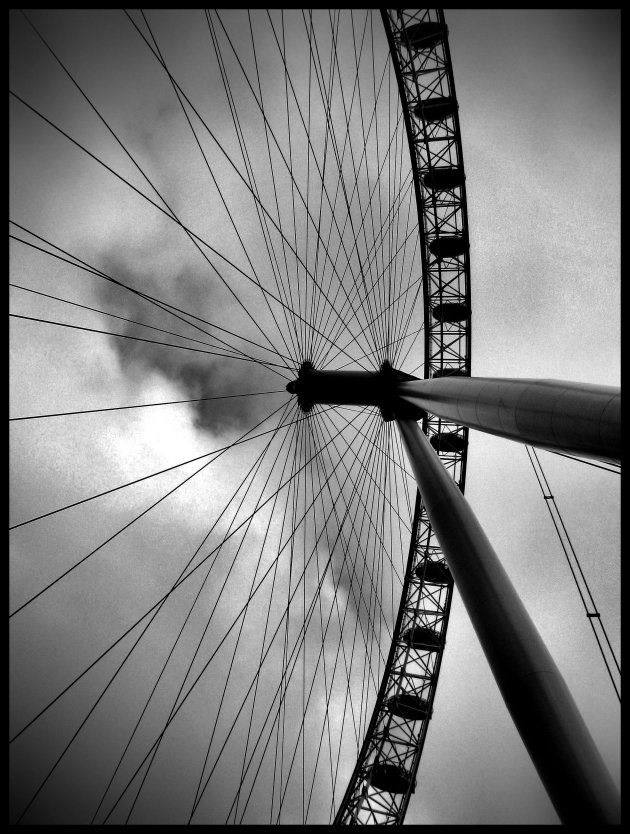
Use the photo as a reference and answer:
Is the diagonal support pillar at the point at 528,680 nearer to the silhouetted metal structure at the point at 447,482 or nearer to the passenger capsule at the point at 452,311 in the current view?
the silhouetted metal structure at the point at 447,482

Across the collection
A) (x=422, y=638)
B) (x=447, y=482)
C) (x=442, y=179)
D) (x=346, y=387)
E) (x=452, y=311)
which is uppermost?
(x=442, y=179)

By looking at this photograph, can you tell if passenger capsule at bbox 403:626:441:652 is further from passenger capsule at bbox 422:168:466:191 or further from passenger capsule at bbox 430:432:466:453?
passenger capsule at bbox 422:168:466:191

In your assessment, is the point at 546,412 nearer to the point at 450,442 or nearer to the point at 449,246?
the point at 449,246

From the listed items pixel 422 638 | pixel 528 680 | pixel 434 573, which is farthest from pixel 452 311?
pixel 528 680

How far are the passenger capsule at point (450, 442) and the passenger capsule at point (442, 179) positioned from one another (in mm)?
10608

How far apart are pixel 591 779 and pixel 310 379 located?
41.7ft

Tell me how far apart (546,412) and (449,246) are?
55.8 ft

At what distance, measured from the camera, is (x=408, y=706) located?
21.0 meters

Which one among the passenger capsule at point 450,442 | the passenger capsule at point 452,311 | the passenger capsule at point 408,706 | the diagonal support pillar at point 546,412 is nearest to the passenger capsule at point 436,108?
the passenger capsule at point 452,311

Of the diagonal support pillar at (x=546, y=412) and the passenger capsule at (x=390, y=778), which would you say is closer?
the diagonal support pillar at (x=546, y=412)

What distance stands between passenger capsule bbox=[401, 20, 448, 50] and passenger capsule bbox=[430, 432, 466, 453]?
15592 millimetres

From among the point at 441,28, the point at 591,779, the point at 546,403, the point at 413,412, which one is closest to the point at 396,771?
the point at 413,412

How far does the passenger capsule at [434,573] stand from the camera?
22.4 metres

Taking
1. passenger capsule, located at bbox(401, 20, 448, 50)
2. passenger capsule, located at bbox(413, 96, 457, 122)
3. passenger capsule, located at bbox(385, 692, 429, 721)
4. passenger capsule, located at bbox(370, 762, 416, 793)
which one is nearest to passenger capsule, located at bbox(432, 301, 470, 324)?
passenger capsule, located at bbox(413, 96, 457, 122)
